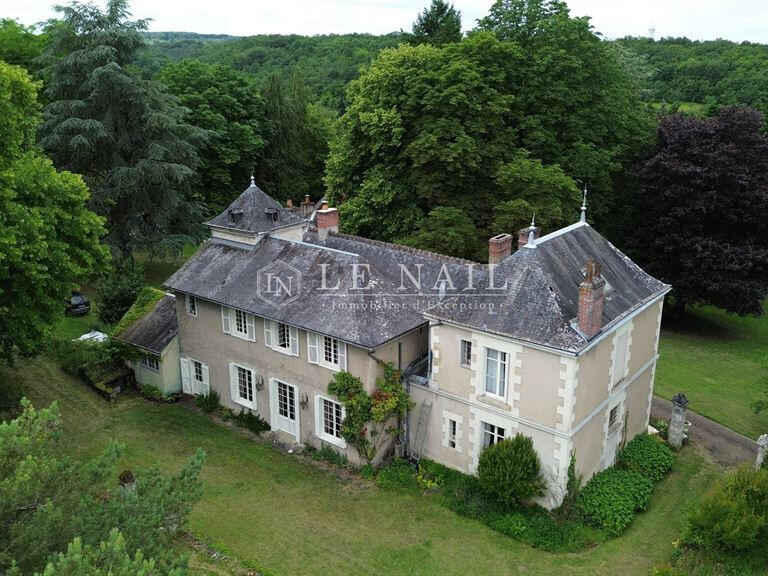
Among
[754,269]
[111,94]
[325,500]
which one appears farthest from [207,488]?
[754,269]

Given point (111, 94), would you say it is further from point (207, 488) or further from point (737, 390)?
point (737, 390)

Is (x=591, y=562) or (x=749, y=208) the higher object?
(x=749, y=208)

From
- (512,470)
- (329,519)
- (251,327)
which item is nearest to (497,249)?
(512,470)

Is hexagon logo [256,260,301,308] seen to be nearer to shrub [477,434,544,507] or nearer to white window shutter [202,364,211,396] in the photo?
white window shutter [202,364,211,396]

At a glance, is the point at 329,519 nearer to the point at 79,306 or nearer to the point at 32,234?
the point at 32,234

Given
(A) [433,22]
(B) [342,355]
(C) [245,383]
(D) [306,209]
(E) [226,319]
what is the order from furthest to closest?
1. (A) [433,22]
2. (D) [306,209]
3. (C) [245,383]
4. (E) [226,319]
5. (B) [342,355]

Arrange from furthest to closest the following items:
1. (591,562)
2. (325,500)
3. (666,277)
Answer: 1. (666,277)
2. (325,500)
3. (591,562)

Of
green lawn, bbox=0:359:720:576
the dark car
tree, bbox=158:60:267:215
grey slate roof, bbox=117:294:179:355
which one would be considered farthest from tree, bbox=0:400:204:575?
tree, bbox=158:60:267:215
